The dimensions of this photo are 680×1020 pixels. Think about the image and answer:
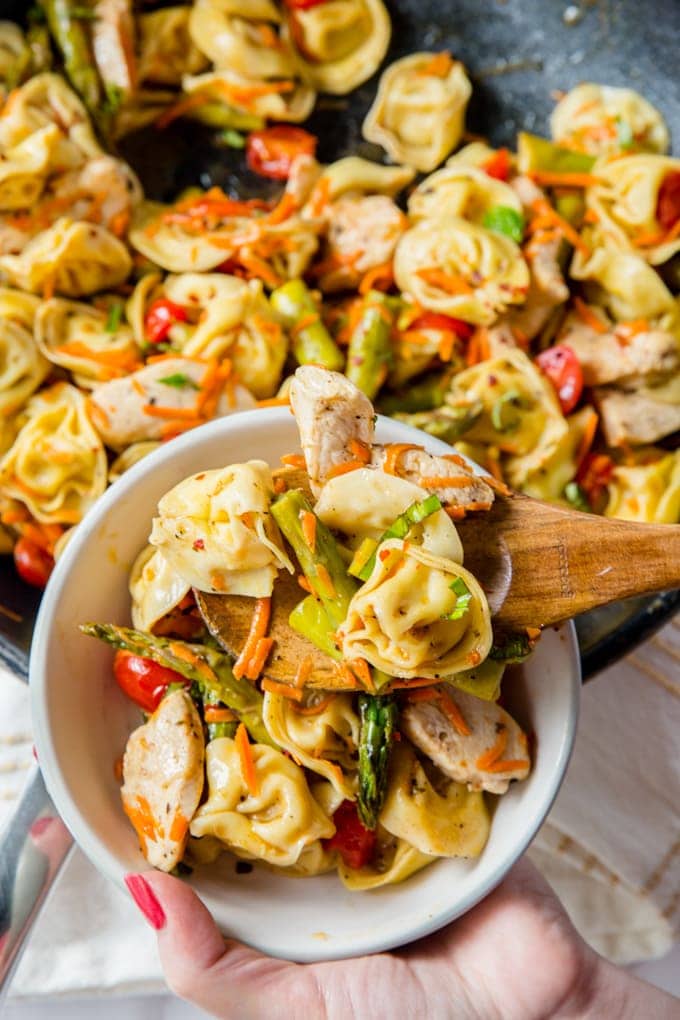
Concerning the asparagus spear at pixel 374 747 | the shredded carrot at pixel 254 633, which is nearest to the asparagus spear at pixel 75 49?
the shredded carrot at pixel 254 633

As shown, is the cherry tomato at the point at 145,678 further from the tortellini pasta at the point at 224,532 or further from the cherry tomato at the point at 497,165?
the cherry tomato at the point at 497,165

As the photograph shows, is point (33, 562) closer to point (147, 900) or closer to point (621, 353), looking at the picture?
point (147, 900)

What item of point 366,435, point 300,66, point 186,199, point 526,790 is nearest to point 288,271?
point 186,199

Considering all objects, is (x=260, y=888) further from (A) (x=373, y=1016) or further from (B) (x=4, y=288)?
(B) (x=4, y=288)

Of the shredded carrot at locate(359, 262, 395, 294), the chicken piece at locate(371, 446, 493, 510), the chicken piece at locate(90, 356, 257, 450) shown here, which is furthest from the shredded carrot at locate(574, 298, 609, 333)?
the chicken piece at locate(371, 446, 493, 510)

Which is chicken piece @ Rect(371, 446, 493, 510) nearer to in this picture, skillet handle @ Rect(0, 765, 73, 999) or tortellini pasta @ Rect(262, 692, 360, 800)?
tortellini pasta @ Rect(262, 692, 360, 800)

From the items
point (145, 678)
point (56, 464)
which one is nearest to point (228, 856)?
point (145, 678)
